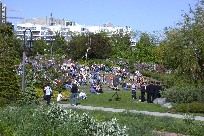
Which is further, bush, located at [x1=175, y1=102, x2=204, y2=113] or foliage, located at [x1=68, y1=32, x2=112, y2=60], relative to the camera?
foliage, located at [x1=68, y1=32, x2=112, y2=60]

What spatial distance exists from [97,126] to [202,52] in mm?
25709

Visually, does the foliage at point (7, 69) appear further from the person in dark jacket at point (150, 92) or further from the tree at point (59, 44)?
the tree at point (59, 44)

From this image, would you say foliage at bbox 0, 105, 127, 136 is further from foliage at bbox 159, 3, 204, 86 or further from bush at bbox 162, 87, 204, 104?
foliage at bbox 159, 3, 204, 86

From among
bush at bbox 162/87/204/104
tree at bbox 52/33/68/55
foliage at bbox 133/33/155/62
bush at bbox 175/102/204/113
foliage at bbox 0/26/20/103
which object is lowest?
bush at bbox 175/102/204/113

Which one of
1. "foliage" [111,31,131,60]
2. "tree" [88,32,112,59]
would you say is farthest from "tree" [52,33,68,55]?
"tree" [88,32,112,59]

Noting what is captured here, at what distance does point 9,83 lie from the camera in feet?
89.6

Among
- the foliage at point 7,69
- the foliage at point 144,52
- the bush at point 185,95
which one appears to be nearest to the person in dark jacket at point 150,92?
the bush at point 185,95

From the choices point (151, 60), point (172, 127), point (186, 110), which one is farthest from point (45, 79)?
point (151, 60)

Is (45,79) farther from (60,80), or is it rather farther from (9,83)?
(9,83)

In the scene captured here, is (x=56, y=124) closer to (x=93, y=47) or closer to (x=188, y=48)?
(x=188, y=48)

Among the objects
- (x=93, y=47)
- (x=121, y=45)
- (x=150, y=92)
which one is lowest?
(x=150, y=92)

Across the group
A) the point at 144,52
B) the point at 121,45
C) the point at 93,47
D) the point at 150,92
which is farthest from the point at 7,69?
the point at 121,45

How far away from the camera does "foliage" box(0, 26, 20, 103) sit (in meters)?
26.9

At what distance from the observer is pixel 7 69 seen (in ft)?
90.9
